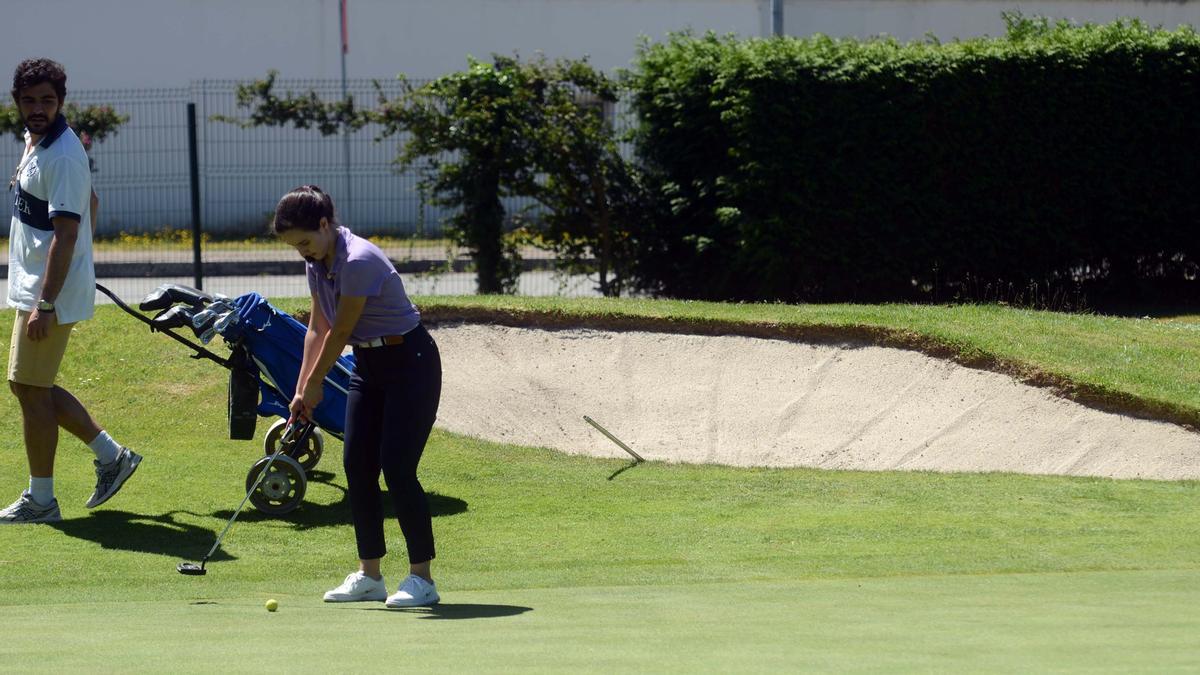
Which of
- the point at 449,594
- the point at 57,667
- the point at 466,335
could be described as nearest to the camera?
the point at 57,667

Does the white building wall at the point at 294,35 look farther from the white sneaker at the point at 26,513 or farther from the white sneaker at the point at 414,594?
the white sneaker at the point at 414,594

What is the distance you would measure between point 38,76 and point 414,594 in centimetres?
350

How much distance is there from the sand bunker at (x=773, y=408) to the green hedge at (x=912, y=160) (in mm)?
4011

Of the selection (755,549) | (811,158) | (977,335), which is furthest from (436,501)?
(811,158)

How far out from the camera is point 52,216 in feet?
24.8

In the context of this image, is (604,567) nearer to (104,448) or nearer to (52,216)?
(104,448)

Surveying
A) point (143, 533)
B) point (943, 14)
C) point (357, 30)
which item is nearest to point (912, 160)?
point (143, 533)

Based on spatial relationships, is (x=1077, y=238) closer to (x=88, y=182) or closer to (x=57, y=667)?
(x=88, y=182)

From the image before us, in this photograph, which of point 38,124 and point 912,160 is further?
point 912,160

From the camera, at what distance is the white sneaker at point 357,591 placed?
6215 mm

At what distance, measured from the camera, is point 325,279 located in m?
6.11

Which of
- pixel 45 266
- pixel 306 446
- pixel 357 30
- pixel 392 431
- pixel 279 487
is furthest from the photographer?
pixel 357 30

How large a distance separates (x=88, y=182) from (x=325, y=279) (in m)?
2.29

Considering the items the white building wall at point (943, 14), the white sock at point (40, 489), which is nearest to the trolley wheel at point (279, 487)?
the white sock at point (40, 489)
